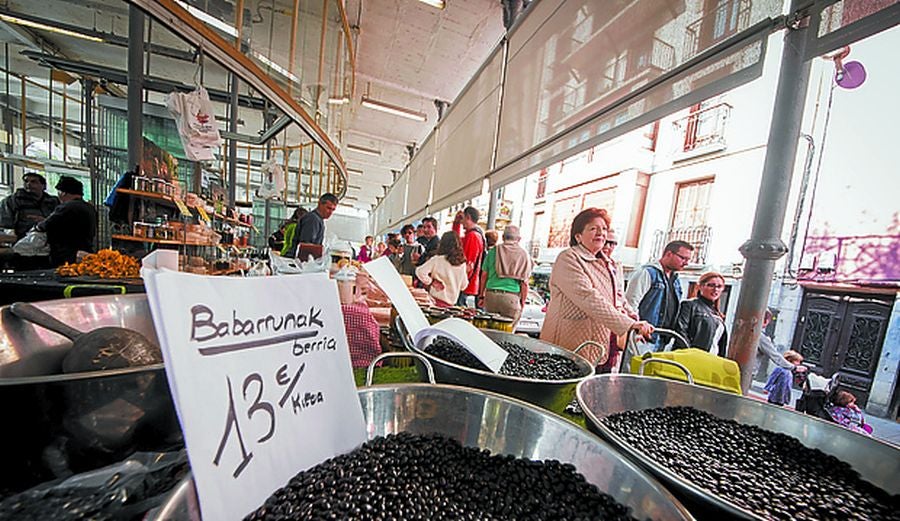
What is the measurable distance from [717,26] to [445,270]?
6.47 ft

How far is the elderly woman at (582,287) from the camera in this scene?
5.45 feet

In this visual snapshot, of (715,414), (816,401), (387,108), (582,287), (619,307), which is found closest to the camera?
(715,414)

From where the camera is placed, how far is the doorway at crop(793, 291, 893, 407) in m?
5.42

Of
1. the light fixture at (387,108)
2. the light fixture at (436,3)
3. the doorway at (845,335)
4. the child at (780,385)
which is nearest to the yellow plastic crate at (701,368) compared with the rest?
the light fixture at (436,3)

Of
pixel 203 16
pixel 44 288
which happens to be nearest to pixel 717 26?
pixel 203 16

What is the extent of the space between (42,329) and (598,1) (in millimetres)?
2421

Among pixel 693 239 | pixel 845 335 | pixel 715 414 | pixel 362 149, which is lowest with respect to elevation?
pixel 845 335

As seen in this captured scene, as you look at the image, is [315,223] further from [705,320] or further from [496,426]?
[705,320]

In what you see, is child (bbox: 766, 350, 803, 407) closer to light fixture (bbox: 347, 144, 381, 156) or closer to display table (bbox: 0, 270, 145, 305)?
display table (bbox: 0, 270, 145, 305)

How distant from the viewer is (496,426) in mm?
608

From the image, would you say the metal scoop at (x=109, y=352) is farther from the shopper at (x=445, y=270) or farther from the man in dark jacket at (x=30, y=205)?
the man in dark jacket at (x=30, y=205)

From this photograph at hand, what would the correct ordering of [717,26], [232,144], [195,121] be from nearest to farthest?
[717,26], [195,121], [232,144]

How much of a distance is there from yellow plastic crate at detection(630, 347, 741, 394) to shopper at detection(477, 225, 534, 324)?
1.77 m

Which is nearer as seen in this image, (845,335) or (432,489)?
(432,489)
